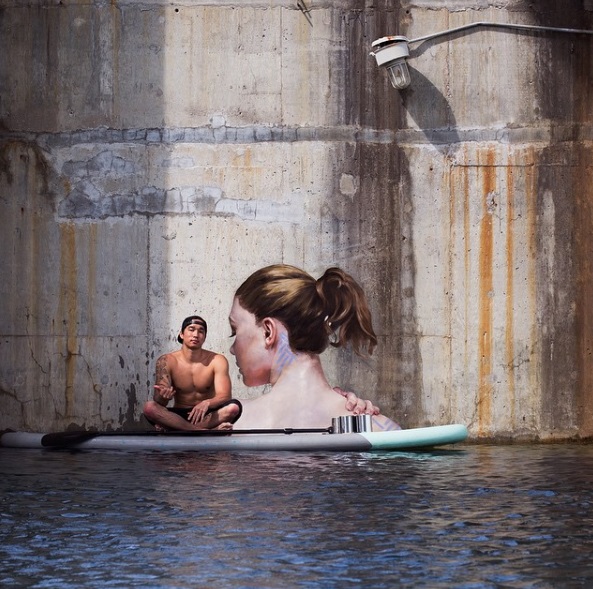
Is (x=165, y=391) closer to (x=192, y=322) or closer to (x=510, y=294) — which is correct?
(x=192, y=322)

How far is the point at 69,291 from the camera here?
12781 mm

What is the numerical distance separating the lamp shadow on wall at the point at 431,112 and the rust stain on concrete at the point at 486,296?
0.43 meters

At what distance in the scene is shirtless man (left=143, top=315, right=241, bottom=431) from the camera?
12391mm

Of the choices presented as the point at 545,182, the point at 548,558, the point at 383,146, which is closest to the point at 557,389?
the point at 545,182

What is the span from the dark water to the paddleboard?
1.67 feet

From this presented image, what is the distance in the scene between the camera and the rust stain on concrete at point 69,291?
12703mm

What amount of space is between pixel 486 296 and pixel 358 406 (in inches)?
64.1

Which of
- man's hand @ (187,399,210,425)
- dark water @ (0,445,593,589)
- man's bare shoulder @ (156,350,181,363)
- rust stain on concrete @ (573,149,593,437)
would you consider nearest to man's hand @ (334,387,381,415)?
dark water @ (0,445,593,589)

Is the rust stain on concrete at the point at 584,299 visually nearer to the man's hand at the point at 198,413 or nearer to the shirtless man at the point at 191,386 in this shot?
the shirtless man at the point at 191,386

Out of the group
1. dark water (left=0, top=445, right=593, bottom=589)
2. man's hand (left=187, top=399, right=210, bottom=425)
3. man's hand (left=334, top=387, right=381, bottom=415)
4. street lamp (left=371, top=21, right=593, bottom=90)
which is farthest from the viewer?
street lamp (left=371, top=21, right=593, bottom=90)

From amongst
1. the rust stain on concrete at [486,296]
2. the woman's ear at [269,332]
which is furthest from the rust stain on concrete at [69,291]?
the rust stain on concrete at [486,296]

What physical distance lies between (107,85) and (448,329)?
4060 millimetres

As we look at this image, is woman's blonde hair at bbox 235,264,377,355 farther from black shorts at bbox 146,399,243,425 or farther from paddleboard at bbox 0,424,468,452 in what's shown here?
paddleboard at bbox 0,424,468,452

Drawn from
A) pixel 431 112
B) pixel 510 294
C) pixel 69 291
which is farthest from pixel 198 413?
pixel 431 112
